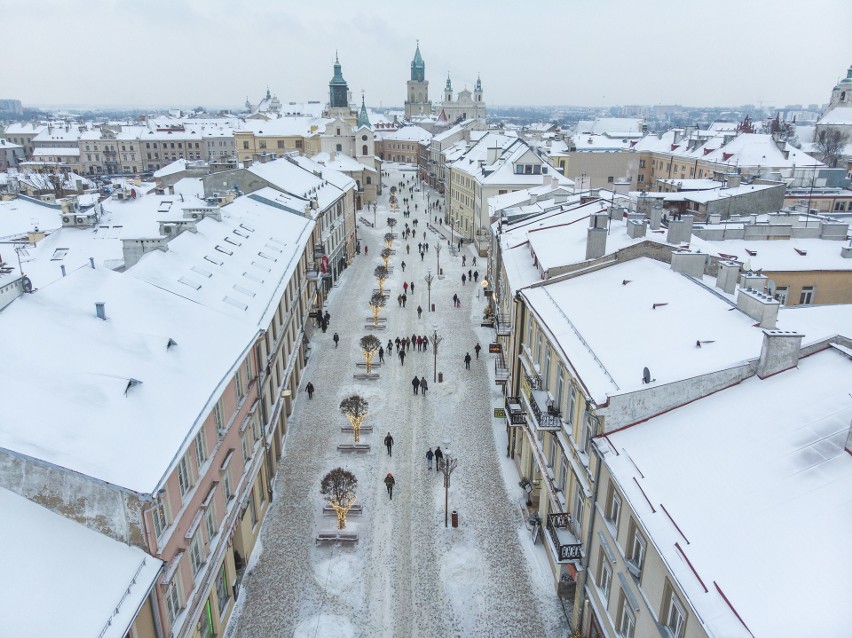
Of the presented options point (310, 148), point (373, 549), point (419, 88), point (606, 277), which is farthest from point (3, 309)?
point (419, 88)

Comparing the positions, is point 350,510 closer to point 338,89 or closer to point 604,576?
point 604,576

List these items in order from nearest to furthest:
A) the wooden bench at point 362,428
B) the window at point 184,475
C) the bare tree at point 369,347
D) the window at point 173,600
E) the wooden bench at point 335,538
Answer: the window at point 173,600 → the window at point 184,475 → the wooden bench at point 335,538 → the wooden bench at point 362,428 → the bare tree at point 369,347

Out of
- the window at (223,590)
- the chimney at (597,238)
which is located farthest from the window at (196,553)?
the chimney at (597,238)

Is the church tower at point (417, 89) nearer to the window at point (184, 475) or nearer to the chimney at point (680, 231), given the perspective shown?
the chimney at point (680, 231)

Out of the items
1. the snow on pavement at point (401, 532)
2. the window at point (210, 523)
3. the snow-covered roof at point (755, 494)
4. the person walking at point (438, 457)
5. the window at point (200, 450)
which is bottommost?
the snow on pavement at point (401, 532)

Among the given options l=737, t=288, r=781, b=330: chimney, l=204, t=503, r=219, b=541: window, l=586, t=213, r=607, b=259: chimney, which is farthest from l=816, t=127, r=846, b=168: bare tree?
l=204, t=503, r=219, b=541: window

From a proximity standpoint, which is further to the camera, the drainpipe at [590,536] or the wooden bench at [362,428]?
the wooden bench at [362,428]

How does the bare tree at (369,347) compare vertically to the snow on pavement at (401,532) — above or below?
above
